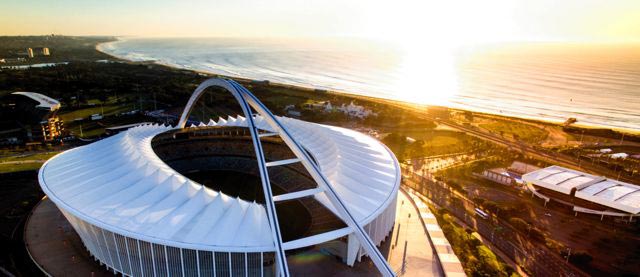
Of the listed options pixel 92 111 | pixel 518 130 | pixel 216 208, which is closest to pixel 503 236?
pixel 216 208

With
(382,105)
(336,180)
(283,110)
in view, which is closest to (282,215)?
(336,180)

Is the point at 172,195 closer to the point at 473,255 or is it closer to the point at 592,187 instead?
the point at 473,255

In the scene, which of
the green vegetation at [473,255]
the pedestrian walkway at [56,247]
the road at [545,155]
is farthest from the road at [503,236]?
the pedestrian walkway at [56,247]

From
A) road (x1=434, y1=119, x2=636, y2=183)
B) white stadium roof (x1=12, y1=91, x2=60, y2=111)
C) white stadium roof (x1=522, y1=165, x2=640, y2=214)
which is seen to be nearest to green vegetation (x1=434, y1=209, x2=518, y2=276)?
white stadium roof (x1=522, y1=165, x2=640, y2=214)

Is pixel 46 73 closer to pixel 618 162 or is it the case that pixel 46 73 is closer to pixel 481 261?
pixel 481 261

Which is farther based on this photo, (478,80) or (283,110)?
(478,80)

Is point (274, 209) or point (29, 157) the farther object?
point (29, 157)
